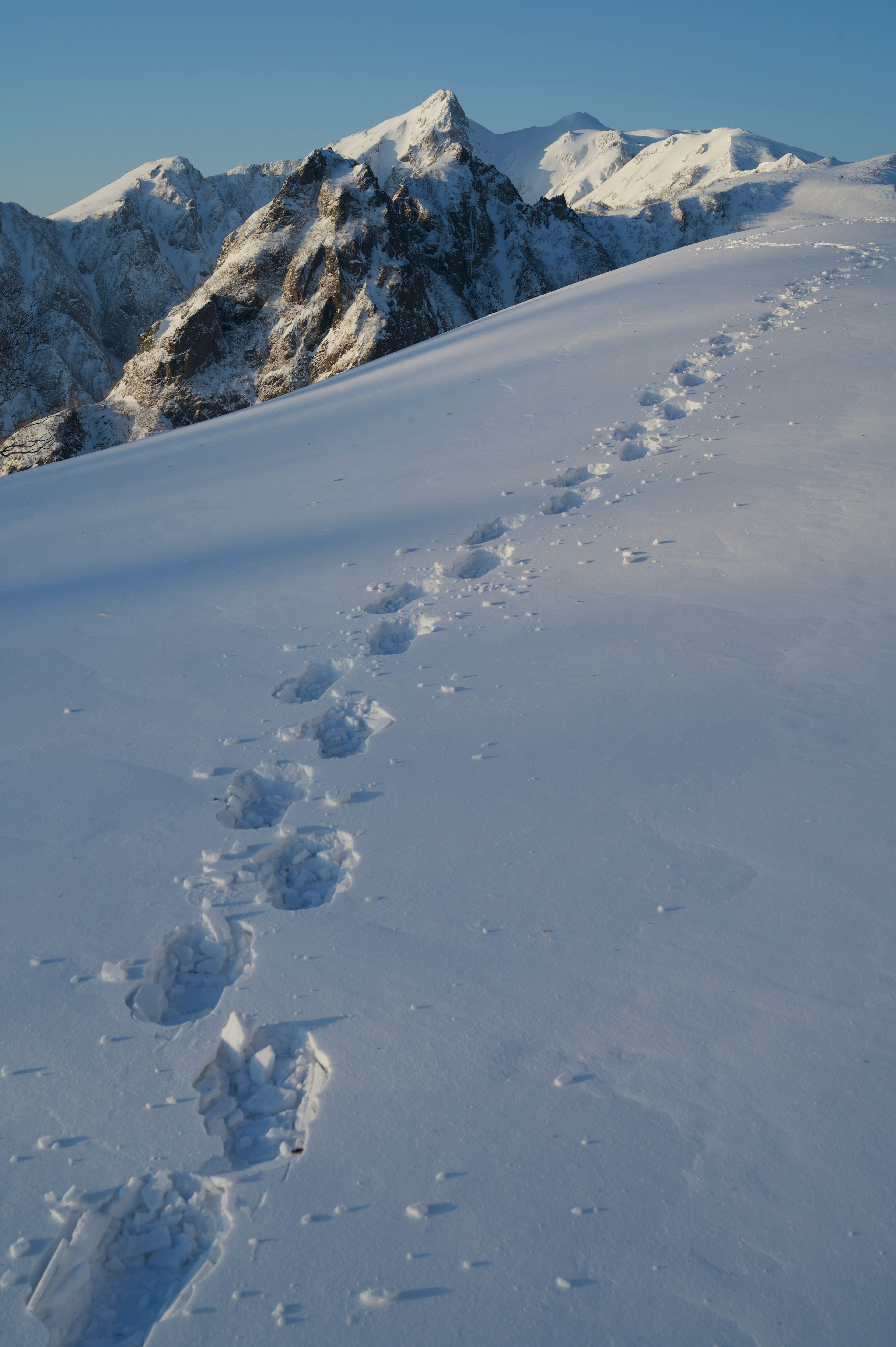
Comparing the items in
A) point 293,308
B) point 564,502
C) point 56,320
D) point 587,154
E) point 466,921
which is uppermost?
point 587,154

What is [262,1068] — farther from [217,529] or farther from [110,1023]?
[217,529]

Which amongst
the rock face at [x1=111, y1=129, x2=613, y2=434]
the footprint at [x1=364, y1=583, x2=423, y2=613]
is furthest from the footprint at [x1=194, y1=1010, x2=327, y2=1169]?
the rock face at [x1=111, y1=129, x2=613, y2=434]

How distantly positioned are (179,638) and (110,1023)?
2.25 metres

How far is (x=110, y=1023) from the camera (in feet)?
6.36

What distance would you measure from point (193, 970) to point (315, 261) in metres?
44.4

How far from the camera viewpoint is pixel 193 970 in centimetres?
212

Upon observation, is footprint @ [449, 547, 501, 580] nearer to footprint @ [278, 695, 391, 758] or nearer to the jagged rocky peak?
footprint @ [278, 695, 391, 758]

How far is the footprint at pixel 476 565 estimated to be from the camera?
4.28m

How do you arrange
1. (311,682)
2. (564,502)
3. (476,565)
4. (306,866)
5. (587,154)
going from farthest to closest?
(587,154), (564,502), (476,565), (311,682), (306,866)

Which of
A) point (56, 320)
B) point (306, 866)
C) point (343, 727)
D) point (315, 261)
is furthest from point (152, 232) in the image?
point (306, 866)

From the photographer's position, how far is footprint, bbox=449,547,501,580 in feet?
14.0

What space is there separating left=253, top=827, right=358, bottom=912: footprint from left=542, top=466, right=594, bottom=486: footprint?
3.31 metres

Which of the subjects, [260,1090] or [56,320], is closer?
[260,1090]

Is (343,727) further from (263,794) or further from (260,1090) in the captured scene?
(260,1090)
